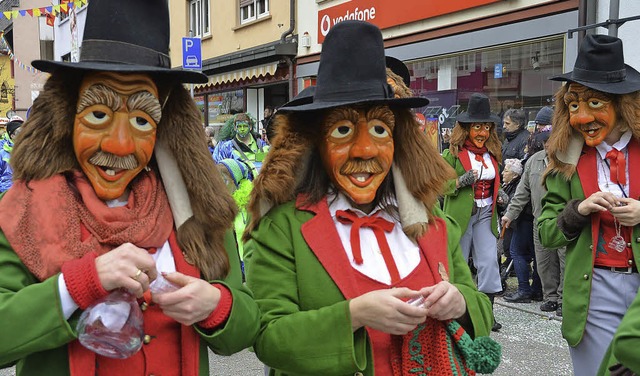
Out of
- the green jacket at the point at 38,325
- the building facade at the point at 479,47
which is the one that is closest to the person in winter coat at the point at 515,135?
the building facade at the point at 479,47

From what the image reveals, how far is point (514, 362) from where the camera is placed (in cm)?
481

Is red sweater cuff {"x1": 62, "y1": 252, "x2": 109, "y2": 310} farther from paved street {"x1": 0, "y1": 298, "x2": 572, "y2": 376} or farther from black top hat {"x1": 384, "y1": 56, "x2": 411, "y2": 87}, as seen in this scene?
paved street {"x1": 0, "y1": 298, "x2": 572, "y2": 376}

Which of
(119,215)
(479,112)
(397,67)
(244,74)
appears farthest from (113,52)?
(244,74)

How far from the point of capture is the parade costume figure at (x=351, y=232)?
1.86 metres

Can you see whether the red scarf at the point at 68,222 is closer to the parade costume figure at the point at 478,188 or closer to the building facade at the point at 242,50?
the parade costume figure at the point at 478,188

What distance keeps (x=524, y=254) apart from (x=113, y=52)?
5783mm

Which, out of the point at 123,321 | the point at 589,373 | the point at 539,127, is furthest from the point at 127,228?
the point at 539,127

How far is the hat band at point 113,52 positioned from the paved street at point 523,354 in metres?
3.32

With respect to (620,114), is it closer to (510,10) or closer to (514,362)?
(514,362)

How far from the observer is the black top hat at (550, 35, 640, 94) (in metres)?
3.08

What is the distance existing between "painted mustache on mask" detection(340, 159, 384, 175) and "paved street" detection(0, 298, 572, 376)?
2952mm

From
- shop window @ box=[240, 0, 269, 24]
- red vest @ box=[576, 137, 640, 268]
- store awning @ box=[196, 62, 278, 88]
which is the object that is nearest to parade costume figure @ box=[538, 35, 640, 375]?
red vest @ box=[576, 137, 640, 268]

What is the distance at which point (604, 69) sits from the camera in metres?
3.11

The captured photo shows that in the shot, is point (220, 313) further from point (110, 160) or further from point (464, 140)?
point (464, 140)
